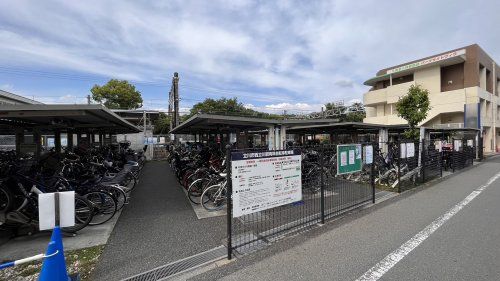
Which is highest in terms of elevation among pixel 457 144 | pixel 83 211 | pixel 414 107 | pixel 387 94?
pixel 387 94

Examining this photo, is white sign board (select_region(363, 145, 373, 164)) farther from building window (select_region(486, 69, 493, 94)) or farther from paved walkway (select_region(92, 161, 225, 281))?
building window (select_region(486, 69, 493, 94))

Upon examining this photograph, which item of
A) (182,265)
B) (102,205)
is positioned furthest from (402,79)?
(182,265)

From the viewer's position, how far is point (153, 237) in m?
4.59

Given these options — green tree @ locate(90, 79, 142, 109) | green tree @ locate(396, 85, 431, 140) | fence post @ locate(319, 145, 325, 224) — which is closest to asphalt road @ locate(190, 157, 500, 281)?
fence post @ locate(319, 145, 325, 224)

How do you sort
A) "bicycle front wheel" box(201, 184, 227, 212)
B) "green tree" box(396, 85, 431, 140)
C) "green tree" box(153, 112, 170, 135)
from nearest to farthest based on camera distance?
"bicycle front wheel" box(201, 184, 227, 212) < "green tree" box(396, 85, 431, 140) < "green tree" box(153, 112, 170, 135)

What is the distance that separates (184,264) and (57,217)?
162 cm

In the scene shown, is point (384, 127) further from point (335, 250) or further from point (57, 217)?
point (57, 217)

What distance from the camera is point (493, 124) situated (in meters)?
29.5

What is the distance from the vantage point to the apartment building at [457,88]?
26266 mm

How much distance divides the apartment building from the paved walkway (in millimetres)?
A: 26456

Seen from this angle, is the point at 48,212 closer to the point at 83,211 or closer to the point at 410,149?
the point at 83,211

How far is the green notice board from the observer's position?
561 cm

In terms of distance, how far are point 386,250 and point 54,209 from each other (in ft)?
13.4

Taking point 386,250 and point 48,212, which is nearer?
point 48,212
